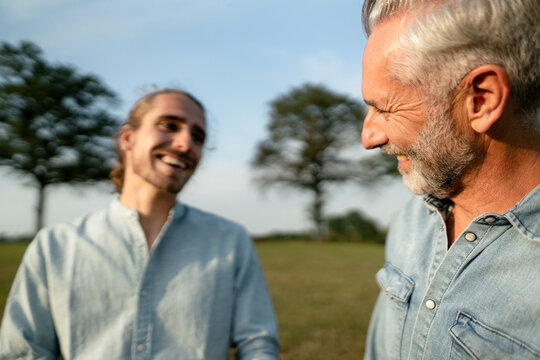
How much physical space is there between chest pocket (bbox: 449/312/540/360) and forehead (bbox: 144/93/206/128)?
1.87 meters

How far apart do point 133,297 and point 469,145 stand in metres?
1.77

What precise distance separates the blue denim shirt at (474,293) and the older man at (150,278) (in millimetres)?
940

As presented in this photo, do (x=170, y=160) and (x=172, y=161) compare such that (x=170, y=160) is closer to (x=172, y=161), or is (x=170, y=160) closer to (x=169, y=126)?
(x=172, y=161)

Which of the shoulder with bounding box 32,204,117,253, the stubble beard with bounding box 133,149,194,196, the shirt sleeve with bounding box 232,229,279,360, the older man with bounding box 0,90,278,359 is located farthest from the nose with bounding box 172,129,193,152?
the shirt sleeve with bounding box 232,229,279,360

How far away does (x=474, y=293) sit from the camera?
1.30 m

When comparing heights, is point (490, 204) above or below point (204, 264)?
above

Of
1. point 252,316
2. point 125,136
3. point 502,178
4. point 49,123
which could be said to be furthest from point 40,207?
point 502,178

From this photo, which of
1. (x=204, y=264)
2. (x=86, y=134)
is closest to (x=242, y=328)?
(x=204, y=264)

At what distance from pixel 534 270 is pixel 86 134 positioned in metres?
28.1

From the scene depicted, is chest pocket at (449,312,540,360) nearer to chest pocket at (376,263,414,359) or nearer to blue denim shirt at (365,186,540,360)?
blue denim shirt at (365,186,540,360)

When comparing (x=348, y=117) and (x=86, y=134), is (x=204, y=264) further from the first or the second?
(x=348, y=117)

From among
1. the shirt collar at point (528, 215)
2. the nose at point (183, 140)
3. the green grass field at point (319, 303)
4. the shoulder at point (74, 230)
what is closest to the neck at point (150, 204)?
the shoulder at point (74, 230)

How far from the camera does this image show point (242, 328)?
219 centimetres

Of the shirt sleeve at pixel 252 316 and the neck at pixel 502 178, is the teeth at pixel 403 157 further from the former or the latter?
the shirt sleeve at pixel 252 316
